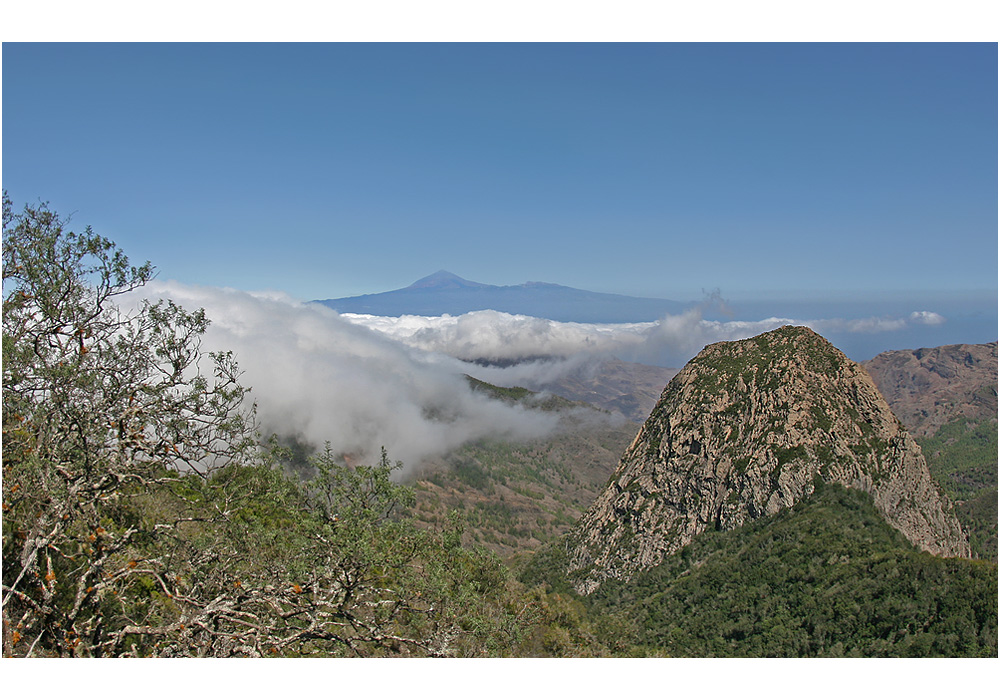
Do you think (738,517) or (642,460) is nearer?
(738,517)

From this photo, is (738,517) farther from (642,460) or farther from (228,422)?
(228,422)

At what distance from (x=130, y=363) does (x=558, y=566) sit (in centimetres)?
6699

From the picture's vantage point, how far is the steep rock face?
184 feet

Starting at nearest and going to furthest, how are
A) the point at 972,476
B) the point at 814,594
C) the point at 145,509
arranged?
the point at 145,509 < the point at 814,594 < the point at 972,476

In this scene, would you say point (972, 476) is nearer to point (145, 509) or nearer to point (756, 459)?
point (756, 459)

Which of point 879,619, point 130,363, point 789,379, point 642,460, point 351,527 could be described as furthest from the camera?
point 642,460

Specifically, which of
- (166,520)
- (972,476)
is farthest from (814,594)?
(972,476)

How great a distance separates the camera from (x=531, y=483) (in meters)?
195

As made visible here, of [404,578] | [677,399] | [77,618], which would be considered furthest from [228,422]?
[677,399]

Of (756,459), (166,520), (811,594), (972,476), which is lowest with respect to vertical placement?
(972,476)

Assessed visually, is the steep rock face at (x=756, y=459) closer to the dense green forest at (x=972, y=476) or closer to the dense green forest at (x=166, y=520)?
the dense green forest at (x=972, y=476)

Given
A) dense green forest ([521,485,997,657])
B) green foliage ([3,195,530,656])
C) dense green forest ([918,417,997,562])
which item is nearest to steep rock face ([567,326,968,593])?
dense green forest ([521,485,997,657])

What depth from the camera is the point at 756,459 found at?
6075 centimetres

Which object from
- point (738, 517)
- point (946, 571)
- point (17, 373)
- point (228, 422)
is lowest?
point (738, 517)
